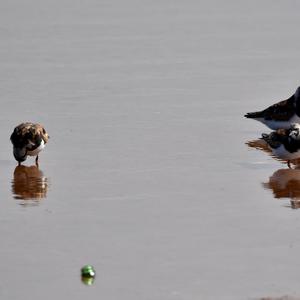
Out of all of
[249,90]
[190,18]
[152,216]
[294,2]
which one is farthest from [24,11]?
[152,216]

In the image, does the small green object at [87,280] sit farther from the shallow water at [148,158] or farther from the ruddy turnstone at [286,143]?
the ruddy turnstone at [286,143]

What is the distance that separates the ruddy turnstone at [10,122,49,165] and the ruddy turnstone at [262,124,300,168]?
324 cm

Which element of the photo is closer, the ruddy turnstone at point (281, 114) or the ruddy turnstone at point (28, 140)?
the ruddy turnstone at point (28, 140)

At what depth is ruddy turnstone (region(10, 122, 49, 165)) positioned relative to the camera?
650 inches

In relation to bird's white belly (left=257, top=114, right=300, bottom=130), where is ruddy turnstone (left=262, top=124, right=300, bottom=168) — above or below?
below

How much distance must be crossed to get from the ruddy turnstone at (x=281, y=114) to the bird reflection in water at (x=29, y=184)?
3.97 meters

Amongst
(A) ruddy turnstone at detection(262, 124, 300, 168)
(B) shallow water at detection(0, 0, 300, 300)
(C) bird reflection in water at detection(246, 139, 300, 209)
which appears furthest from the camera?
(A) ruddy turnstone at detection(262, 124, 300, 168)

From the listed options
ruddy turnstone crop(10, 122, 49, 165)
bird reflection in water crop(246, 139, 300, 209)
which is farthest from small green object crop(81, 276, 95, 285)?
ruddy turnstone crop(10, 122, 49, 165)

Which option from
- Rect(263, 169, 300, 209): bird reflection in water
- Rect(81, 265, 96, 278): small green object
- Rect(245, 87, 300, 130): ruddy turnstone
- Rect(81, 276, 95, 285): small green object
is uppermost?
Rect(245, 87, 300, 130): ruddy turnstone

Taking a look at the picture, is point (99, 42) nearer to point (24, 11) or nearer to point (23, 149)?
point (24, 11)

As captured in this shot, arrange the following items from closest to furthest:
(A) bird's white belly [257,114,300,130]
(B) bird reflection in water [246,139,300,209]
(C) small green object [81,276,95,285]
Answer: (C) small green object [81,276,95,285]
(B) bird reflection in water [246,139,300,209]
(A) bird's white belly [257,114,300,130]

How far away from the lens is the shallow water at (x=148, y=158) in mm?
11719

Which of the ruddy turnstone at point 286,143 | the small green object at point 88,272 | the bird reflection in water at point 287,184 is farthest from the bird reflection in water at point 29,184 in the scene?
the ruddy turnstone at point 286,143

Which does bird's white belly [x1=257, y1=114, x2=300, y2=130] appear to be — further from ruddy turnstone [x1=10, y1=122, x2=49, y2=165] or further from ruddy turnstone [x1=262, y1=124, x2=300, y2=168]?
ruddy turnstone [x1=10, y1=122, x2=49, y2=165]
